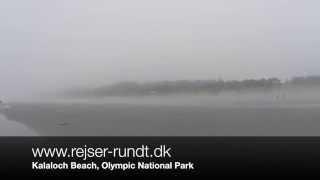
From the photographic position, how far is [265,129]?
2.46 m

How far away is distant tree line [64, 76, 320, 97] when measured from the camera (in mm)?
2416

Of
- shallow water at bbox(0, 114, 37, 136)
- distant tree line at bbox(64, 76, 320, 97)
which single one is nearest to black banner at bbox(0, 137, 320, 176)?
shallow water at bbox(0, 114, 37, 136)

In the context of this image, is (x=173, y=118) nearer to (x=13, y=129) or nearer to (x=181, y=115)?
(x=181, y=115)

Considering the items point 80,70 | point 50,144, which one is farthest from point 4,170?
point 80,70

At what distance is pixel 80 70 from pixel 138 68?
1.08 ft

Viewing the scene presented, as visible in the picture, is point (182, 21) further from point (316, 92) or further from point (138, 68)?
point (316, 92)

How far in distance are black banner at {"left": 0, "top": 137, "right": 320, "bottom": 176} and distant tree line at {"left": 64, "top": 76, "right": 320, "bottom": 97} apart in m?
0.26

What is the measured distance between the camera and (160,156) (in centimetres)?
256

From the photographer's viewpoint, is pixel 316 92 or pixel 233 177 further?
pixel 233 177

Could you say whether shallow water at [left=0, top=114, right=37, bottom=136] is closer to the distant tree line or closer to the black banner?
the black banner

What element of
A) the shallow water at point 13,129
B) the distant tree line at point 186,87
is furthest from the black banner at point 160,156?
the distant tree line at point 186,87

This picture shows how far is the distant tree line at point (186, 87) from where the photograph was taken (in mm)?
2416

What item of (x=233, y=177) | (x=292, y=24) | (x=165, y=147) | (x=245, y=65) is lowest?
(x=233, y=177)

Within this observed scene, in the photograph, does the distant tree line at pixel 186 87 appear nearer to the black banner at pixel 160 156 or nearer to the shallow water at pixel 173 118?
the shallow water at pixel 173 118
